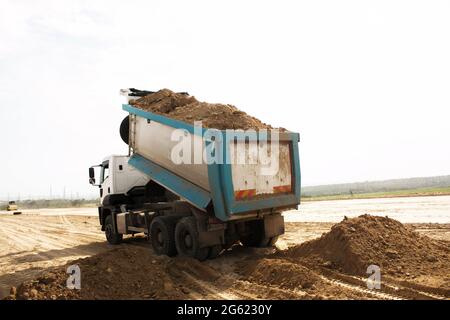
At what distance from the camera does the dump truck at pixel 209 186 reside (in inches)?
347

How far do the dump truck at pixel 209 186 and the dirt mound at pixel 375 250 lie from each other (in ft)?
4.36

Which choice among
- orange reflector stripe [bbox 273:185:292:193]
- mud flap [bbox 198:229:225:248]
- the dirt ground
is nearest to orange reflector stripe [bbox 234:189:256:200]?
orange reflector stripe [bbox 273:185:292:193]

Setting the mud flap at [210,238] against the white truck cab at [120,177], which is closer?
the mud flap at [210,238]

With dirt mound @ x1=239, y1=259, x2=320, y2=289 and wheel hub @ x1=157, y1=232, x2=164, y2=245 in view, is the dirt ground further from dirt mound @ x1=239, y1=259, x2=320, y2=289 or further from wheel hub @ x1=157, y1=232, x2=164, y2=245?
wheel hub @ x1=157, y1=232, x2=164, y2=245

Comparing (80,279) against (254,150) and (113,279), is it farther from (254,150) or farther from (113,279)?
(254,150)

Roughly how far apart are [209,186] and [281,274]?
2487mm

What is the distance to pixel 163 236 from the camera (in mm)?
10273

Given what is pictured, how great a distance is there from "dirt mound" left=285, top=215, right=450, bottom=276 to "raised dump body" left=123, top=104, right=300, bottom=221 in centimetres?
152

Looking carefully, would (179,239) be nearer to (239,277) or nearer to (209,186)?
(209,186)

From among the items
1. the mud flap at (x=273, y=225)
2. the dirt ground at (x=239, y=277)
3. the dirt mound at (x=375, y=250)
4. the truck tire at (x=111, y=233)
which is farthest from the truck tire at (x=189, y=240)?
the truck tire at (x=111, y=233)

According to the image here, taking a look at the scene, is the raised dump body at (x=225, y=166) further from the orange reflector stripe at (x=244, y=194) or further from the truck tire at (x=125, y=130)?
the truck tire at (x=125, y=130)

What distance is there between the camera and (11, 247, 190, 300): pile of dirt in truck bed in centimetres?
655
